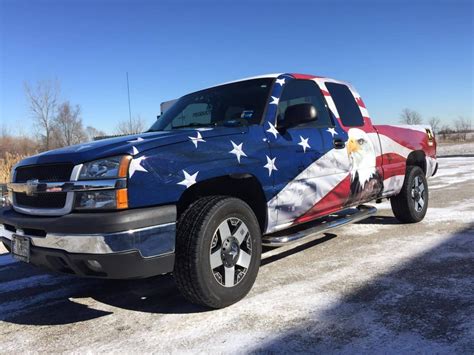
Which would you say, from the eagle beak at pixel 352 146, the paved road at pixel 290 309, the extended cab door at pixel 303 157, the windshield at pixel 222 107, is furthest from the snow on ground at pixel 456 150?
the windshield at pixel 222 107

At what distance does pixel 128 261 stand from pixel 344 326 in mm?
1547

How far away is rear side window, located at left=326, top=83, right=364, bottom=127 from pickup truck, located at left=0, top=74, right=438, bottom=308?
0.04m

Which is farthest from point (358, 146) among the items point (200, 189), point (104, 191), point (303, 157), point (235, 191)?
point (104, 191)

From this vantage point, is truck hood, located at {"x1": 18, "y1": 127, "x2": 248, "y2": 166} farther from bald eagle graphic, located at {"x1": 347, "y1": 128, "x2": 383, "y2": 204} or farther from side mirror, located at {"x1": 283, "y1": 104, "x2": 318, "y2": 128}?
bald eagle graphic, located at {"x1": 347, "y1": 128, "x2": 383, "y2": 204}

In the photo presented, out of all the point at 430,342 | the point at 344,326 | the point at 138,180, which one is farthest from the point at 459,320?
the point at 138,180

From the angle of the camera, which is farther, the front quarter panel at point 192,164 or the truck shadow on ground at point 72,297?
the truck shadow on ground at point 72,297

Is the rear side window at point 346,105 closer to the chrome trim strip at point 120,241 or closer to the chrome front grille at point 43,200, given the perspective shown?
the chrome trim strip at point 120,241

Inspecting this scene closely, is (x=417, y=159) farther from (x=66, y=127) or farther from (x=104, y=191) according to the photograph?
(x=66, y=127)

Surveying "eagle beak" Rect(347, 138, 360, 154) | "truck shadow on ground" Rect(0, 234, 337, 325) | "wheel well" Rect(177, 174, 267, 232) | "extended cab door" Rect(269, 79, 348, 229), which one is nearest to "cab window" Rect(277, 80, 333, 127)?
"extended cab door" Rect(269, 79, 348, 229)

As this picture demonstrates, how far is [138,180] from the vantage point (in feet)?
9.68

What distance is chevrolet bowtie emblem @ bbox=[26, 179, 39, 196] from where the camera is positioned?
328 centimetres

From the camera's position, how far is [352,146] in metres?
5.00

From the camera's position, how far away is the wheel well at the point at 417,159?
6512 millimetres

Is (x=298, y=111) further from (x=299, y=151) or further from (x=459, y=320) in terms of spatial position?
(x=459, y=320)
